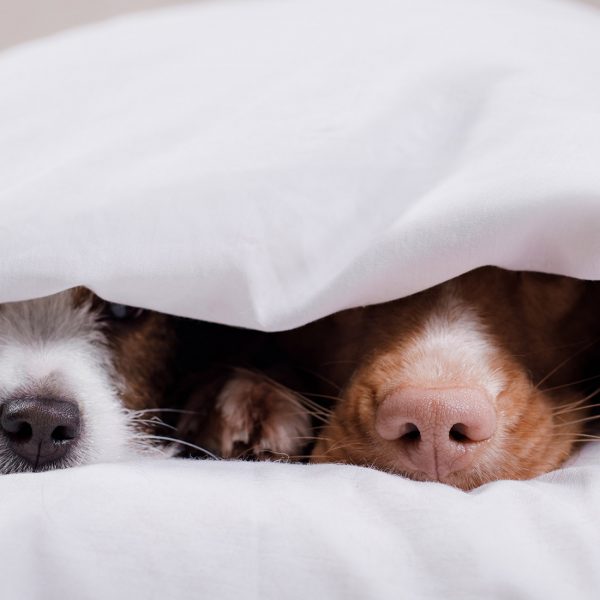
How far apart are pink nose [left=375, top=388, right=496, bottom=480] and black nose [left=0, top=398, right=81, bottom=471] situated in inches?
14.9

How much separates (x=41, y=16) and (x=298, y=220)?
1.37 metres

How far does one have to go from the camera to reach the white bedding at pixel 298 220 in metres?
0.73

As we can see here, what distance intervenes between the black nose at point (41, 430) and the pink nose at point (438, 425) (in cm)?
38

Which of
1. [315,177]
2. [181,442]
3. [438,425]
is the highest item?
[315,177]

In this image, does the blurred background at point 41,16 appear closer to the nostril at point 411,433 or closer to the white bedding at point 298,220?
the white bedding at point 298,220

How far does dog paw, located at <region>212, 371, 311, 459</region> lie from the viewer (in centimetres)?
113

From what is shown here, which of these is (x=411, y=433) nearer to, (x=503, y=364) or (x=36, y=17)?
(x=503, y=364)

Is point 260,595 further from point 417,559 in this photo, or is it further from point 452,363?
point 452,363

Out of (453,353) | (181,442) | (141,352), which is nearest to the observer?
(453,353)

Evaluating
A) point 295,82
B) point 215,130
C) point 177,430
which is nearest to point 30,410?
point 177,430

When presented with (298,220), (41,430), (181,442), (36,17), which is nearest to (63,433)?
(41,430)

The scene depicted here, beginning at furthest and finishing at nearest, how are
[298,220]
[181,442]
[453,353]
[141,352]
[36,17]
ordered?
[36,17], [141,352], [181,442], [453,353], [298,220]

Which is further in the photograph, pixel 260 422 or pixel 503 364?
pixel 260 422

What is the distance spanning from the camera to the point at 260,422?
1.15 m
